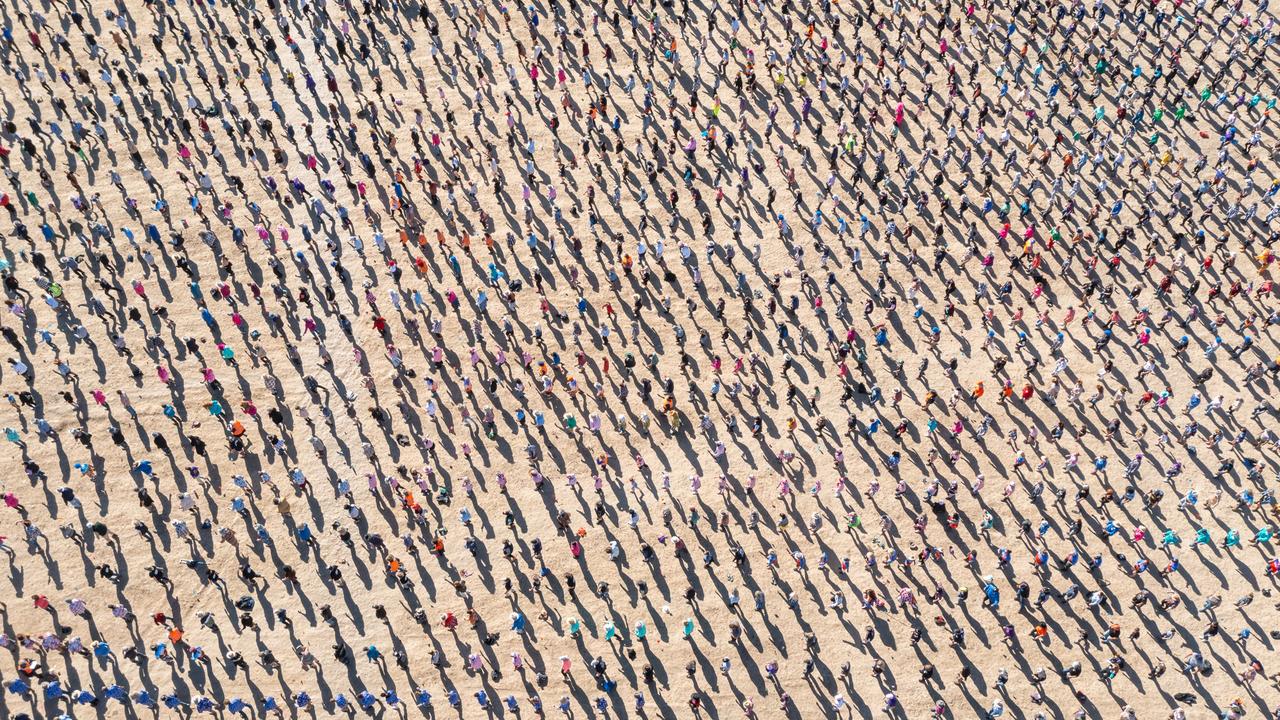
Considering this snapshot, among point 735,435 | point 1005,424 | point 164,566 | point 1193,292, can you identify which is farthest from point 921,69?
point 164,566

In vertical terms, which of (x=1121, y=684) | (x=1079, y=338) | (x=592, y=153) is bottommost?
(x=1121, y=684)

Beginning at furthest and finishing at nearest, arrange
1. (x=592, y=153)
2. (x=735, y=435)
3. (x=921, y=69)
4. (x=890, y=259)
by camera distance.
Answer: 1. (x=921, y=69)
2. (x=592, y=153)
3. (x=890, y=259)
4. (x=735, y=435)

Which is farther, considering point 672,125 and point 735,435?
point 672,125

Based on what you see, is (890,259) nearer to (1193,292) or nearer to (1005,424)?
(1005,424)

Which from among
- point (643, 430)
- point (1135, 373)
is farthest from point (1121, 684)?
point (643, 430)

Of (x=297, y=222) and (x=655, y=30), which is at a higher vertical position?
(x=655, y=30)

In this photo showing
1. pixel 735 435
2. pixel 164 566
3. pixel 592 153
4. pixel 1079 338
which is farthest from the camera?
pixel 592 153
